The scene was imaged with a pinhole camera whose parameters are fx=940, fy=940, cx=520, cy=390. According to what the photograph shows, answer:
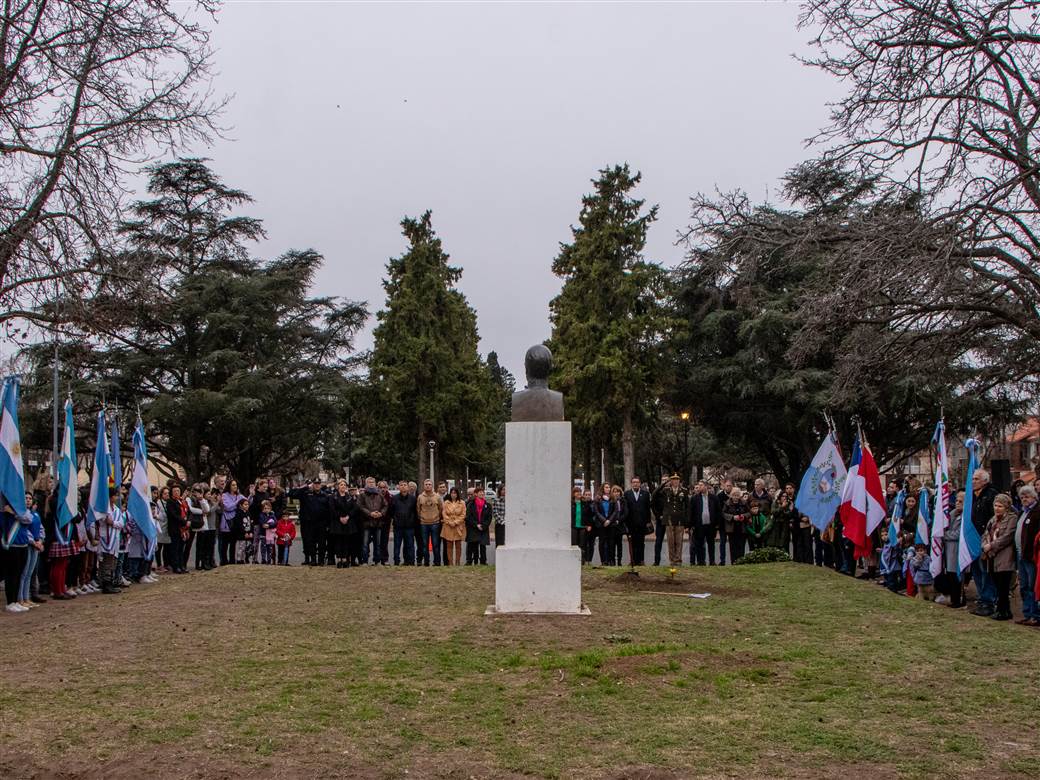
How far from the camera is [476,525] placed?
1847 cm

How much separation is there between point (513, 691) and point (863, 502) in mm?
10636

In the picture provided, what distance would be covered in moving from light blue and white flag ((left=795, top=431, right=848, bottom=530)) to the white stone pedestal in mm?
8017

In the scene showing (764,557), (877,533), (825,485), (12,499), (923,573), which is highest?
(825,485)

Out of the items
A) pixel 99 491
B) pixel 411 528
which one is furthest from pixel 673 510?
pixel 99 491

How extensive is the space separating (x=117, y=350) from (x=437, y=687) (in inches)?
1332

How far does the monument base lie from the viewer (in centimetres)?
1068

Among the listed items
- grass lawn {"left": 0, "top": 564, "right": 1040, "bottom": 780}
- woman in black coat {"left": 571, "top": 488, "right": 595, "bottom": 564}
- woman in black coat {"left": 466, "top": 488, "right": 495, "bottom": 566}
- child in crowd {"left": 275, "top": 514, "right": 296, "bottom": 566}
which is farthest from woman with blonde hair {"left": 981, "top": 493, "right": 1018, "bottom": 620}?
child in crowd {"left": 275, "top": 514, "right": 296, "bottom": 566}

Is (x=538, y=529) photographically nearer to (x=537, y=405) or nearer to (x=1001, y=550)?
(x=537, y=405)

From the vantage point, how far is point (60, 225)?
1530cm

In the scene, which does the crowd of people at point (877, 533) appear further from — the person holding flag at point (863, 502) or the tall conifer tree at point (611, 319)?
the tall conifer tree at point (611, 319)

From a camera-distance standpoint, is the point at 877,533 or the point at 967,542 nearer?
the point at 967,542

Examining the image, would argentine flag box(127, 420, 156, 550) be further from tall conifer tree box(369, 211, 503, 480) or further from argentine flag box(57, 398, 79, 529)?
tall conifer tree box(369, 211, 503, 480)

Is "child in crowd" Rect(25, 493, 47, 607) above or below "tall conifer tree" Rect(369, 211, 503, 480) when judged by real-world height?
below

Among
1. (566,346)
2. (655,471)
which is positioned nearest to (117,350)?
(566,346)
